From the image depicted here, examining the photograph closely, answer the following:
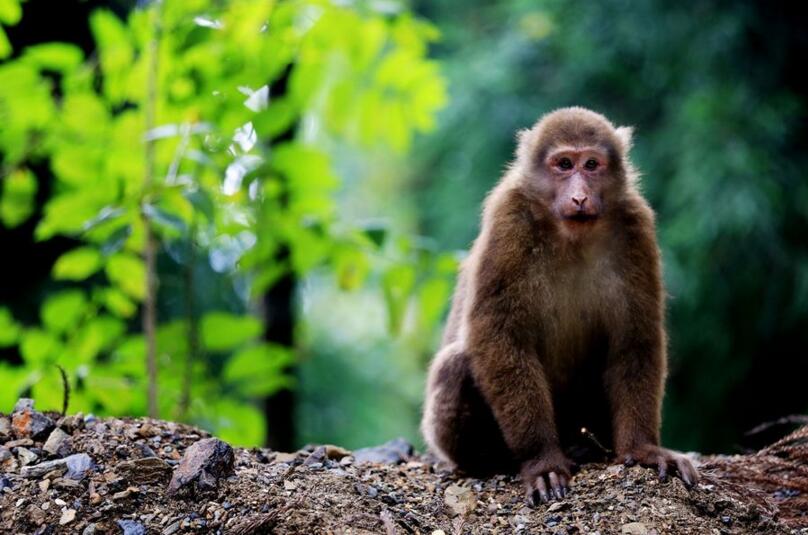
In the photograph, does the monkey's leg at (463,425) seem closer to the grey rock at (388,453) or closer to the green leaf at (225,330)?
the grey rock at (388,453)

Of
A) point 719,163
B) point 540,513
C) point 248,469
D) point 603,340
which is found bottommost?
point 540,513

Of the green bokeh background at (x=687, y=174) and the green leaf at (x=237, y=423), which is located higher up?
the green bokeh background at (x=687, y=174)

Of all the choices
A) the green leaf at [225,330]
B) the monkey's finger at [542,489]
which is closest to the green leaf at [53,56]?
the green leaf at [225,330]

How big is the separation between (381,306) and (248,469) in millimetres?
14980

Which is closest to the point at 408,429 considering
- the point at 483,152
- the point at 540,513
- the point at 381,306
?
the point at 381,306

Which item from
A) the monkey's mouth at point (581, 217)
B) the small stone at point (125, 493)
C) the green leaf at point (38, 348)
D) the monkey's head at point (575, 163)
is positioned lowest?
the small stone at point (125, 493)

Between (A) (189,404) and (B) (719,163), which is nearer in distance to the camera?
(A) (189,404)

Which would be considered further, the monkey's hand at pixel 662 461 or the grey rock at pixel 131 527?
the monkey's hand at pixel 662 461

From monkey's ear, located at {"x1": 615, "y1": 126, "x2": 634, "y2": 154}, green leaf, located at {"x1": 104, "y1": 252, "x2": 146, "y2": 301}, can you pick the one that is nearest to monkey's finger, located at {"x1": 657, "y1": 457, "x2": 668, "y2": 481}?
monkey's ear, located at {"x1": 615, "y1": 126, "x2": 634, "y2": 154}

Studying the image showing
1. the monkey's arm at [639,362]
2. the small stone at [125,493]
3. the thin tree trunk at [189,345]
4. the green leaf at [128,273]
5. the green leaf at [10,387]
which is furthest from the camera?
the green leaf at [128,273]

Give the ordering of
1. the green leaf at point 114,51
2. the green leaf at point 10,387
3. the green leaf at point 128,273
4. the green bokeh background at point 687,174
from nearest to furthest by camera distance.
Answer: the green leaf at point 10,387
the green leaf at point 114,51
the green leaf at point 128,273
the green bokeh background at point 687,174

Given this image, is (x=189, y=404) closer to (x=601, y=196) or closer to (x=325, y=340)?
(x=601, y=196)

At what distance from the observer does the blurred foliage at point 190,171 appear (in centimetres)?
618

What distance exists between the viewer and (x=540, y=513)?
4.65 meters
